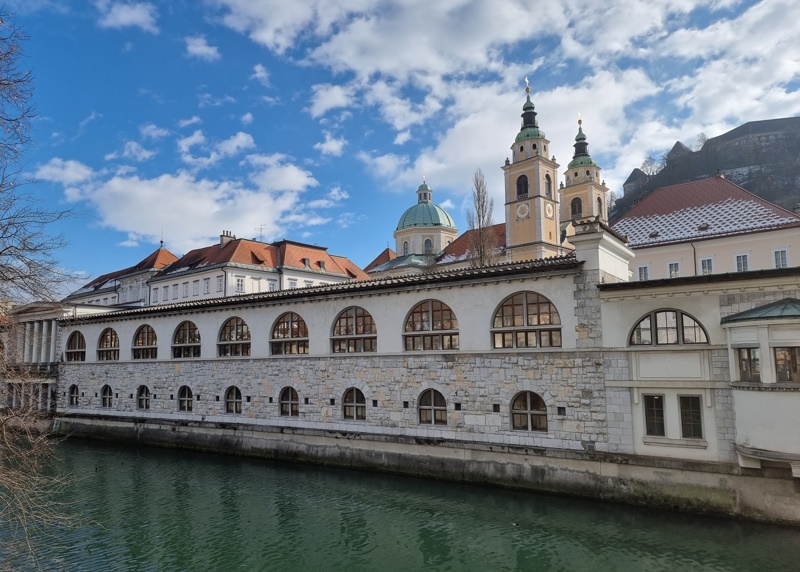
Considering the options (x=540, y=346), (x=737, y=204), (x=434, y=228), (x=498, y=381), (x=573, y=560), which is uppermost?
(x=434, y=228)

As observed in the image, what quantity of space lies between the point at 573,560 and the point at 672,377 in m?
6.20

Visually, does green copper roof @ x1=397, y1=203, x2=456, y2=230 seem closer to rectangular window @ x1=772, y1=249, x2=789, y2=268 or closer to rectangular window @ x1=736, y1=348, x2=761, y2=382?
rectangular window @ x1=772, y1=249, x2=789, y2=268

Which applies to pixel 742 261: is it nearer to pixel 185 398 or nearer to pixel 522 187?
pixel 522 187

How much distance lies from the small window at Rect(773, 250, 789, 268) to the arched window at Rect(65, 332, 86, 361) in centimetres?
4185

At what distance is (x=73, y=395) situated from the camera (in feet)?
106

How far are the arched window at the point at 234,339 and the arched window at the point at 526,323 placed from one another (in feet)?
41.2

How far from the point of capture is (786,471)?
44.2ft

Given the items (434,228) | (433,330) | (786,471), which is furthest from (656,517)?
(434,228)

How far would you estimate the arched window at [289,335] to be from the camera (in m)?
23.2

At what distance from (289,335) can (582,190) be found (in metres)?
47.0

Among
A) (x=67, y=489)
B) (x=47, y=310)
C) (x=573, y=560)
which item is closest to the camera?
(x=47, y=310)

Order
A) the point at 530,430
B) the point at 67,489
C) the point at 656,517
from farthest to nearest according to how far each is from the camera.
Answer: the point at 67,489, the point at 530,430, the point at 656,517

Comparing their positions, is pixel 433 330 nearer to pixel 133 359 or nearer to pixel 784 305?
pixel 784 305

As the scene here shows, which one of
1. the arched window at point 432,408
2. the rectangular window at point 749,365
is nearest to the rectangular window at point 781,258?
the rectangular window at point 749,365
